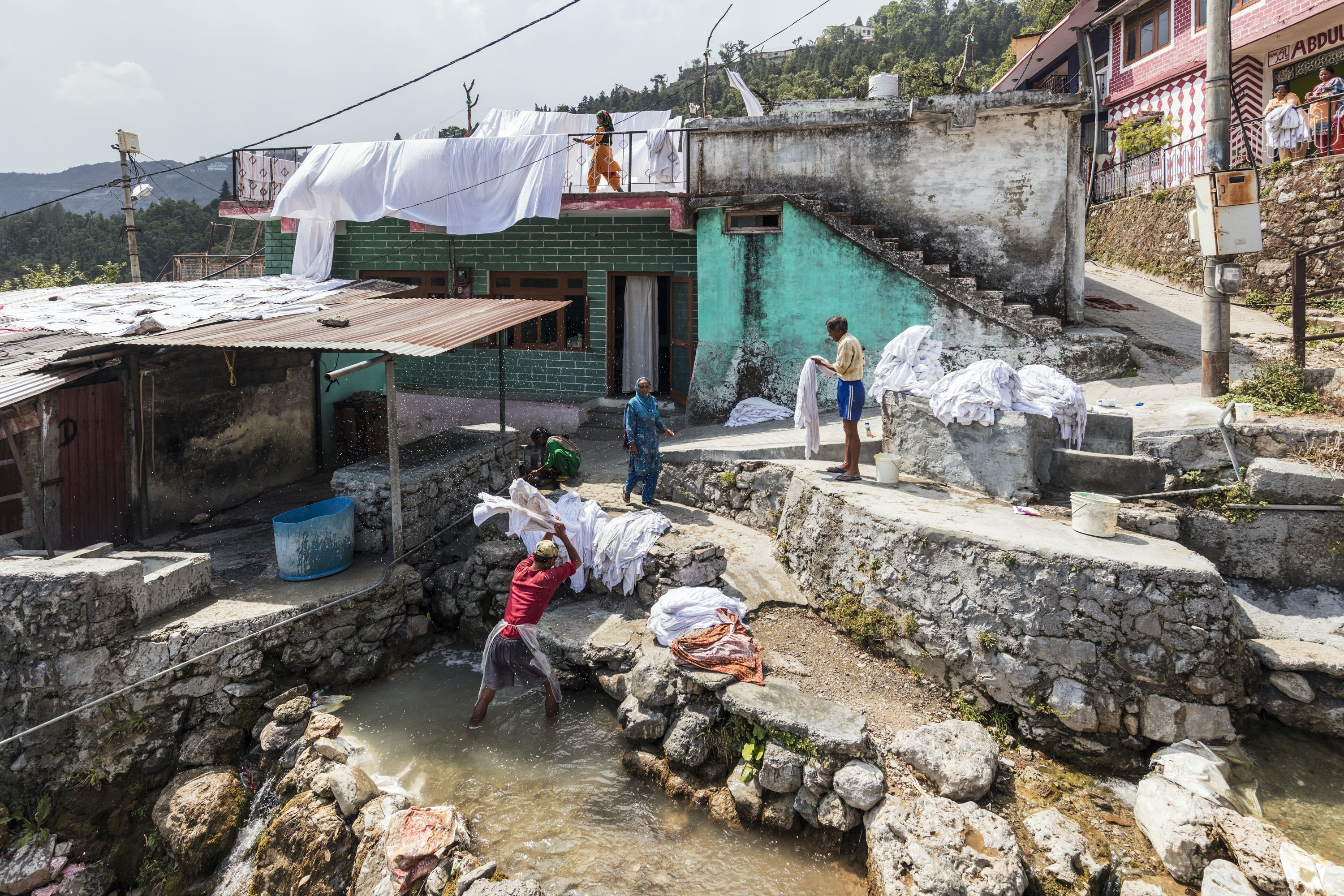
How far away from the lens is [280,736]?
6344mm

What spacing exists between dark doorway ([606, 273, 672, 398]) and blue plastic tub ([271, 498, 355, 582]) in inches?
263

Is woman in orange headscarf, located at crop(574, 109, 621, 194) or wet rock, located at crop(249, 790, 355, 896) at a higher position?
woman in orange headscarf, located at crop(574, 109, 621, 194)

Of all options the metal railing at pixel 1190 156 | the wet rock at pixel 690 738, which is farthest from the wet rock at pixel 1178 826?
the metal railing at pixel 1190 156

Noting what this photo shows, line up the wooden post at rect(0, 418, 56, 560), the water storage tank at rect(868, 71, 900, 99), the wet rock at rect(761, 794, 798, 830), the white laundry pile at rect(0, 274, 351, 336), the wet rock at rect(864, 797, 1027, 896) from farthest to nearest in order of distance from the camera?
the water storage tank at rect(868, 71, 900, 99), the white laundry pile at rect(0, 274, 351, 336), the wooden post at rect(0, 418, 56, 560), the wet rock at rect(761, 794, 798, 830), the wet rock at rect(864, 797, 1027, 896)

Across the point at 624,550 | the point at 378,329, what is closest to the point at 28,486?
the point at 378,329

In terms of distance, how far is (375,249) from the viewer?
1488 cm

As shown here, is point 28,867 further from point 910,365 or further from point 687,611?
point 910,365

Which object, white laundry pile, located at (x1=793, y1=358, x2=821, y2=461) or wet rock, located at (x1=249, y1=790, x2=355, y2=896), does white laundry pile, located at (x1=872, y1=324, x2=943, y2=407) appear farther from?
wet rock, located at (x1=249, y1=790, x2=355, y2=896)

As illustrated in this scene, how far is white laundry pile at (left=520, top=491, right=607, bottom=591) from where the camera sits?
790cm

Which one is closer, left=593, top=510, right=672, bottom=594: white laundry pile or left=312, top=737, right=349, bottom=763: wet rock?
left=312, top=737, right=349, bottom=763: wet rock

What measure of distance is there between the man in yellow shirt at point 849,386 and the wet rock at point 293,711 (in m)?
5.38

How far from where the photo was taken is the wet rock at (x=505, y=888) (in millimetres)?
4578

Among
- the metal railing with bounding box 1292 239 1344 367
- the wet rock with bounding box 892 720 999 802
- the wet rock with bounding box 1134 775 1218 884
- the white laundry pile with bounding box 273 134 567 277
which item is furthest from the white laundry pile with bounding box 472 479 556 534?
the metal railing with bounding box 1292 239 1344 367

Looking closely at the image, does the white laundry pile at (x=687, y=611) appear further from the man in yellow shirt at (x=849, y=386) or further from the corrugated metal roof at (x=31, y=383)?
the corrugated metal roof at (x=31, y=383)
